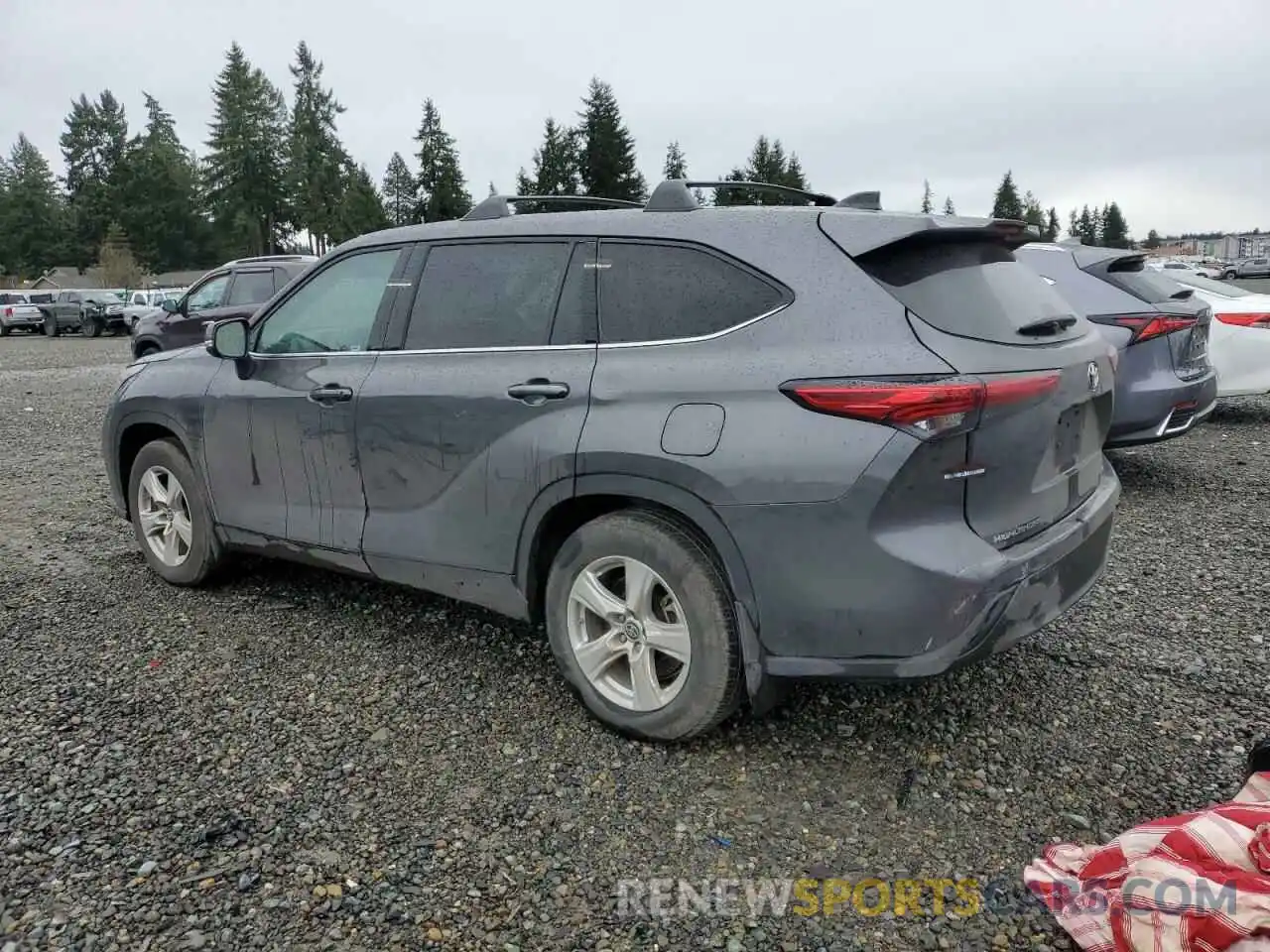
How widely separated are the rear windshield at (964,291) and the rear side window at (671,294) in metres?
0.34

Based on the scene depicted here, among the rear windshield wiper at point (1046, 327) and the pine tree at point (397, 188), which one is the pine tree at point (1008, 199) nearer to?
the pine tree at point (397, 188)

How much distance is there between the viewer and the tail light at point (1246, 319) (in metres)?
8.38

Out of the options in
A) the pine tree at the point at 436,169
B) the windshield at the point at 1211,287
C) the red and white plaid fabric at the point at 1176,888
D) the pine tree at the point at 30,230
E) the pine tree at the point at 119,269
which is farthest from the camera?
the pine tree at the point at 30,230

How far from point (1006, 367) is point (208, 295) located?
13.9 m

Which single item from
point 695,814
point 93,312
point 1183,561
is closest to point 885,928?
point 695,814

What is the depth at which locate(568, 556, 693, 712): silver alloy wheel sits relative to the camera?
3.09 meters

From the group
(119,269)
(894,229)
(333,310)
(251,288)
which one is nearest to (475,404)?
(333,310)

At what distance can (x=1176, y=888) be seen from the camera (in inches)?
81.8

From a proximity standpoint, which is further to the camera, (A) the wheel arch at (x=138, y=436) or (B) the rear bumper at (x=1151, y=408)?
(B) the rear bumper at (x=1151, y=408)

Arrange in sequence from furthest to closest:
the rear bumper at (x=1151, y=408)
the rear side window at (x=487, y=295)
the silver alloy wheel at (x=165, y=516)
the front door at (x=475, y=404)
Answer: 1. the rear bumper at (x=1151, y=408)
2. the silver alloy wheel at (x=165, y=516)
3. the rear side window at (x=487, y=295)
4. the front door at (x=475, y=404)

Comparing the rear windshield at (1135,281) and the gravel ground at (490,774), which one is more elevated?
the rear windshield at (1135,281)

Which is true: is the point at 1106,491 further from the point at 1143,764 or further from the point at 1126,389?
the point at 1126,389

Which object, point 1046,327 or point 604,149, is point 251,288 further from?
point 604,149

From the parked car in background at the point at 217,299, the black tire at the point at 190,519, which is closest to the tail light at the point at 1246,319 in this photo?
the black tire at the point at 190,519
